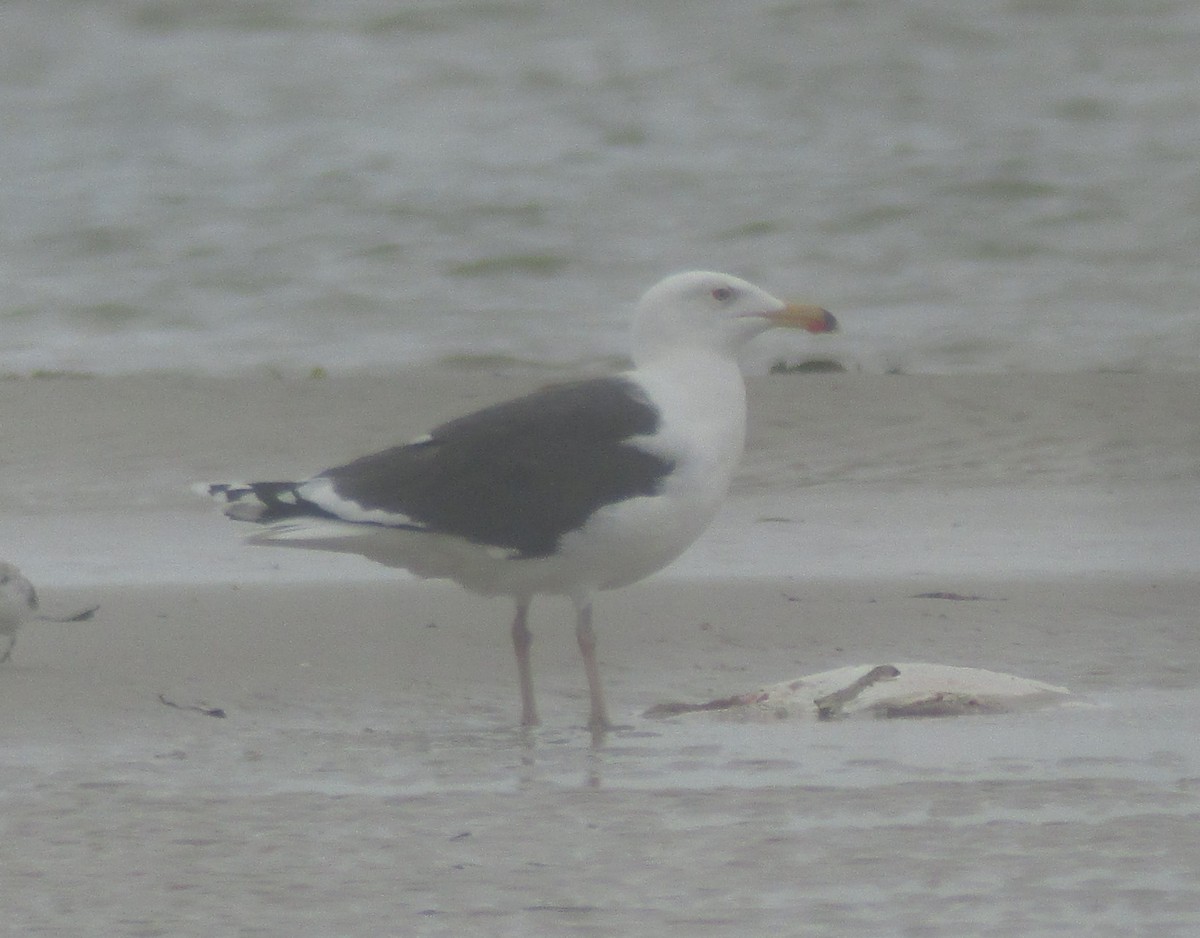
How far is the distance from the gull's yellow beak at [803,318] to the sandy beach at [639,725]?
0.79 meters

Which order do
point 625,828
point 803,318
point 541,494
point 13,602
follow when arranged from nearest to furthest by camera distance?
1. point 625,828
2. point 541,494
3. point 13,602
4. point 803,318

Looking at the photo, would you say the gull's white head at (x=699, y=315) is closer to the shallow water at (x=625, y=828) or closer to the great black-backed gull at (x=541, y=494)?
the great black-backed gull at (x=541, y=494)

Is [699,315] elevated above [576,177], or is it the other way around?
[576,177]

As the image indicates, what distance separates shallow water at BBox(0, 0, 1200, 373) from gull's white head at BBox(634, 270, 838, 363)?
7072 millimetres

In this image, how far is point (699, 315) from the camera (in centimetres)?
499

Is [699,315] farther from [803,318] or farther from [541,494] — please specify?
[541,494]

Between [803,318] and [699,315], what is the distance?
0.99 feet

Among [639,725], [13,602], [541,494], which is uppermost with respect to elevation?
[541,494]

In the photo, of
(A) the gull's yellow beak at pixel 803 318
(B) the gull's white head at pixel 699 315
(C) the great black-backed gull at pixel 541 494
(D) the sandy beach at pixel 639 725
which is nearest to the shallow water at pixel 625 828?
(D) the sandy beach at pixel 639 725

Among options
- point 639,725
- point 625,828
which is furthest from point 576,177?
point 625,828

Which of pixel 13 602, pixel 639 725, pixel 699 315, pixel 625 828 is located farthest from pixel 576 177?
pixel 625 828

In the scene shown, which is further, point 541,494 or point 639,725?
point 541,494

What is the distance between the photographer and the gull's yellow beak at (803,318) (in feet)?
16.7

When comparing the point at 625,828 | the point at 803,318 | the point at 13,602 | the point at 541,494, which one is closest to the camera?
the point at 625,828
